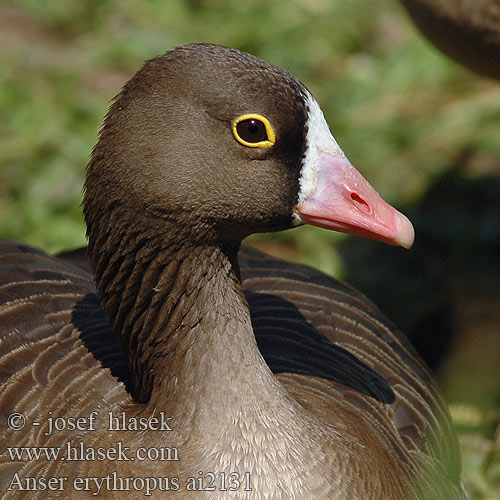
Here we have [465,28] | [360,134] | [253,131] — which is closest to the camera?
[253,131]

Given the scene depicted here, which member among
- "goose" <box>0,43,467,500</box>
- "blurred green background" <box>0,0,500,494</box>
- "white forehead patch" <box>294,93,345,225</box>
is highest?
"white forehead patch" <box>294,93,345,225</box>

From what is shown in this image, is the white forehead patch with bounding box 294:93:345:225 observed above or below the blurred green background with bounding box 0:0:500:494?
above

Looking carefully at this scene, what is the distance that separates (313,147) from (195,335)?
2.59 feet

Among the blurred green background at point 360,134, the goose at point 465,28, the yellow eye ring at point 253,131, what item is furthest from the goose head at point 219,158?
the goose at point 465,28

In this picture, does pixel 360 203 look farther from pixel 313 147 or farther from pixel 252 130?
pixel 252 130

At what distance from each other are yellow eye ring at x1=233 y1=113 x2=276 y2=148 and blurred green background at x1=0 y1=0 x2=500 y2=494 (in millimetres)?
2093

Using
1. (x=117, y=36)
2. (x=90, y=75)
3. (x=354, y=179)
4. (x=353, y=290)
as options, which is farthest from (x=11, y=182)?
(x=354, y=179)

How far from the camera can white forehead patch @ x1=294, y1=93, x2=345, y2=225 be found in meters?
3.02

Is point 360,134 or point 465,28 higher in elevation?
point 465,28

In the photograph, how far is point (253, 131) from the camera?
2.96 metres

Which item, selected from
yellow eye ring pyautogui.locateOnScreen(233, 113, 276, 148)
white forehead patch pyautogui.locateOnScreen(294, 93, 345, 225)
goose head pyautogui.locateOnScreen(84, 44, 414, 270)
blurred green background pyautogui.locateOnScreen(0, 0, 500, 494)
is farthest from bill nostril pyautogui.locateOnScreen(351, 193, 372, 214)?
blurred green background pyautogui.locateOnScreen(0, 0, 500, 494)

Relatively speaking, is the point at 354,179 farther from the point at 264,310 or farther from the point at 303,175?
the point at 264,310

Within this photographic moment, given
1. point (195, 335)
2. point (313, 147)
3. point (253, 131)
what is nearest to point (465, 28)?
point (313, 147)

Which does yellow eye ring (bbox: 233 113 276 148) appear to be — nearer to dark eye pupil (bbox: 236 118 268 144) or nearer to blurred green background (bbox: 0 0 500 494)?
dark eye pupil (bbox: 236 118 268 144)
